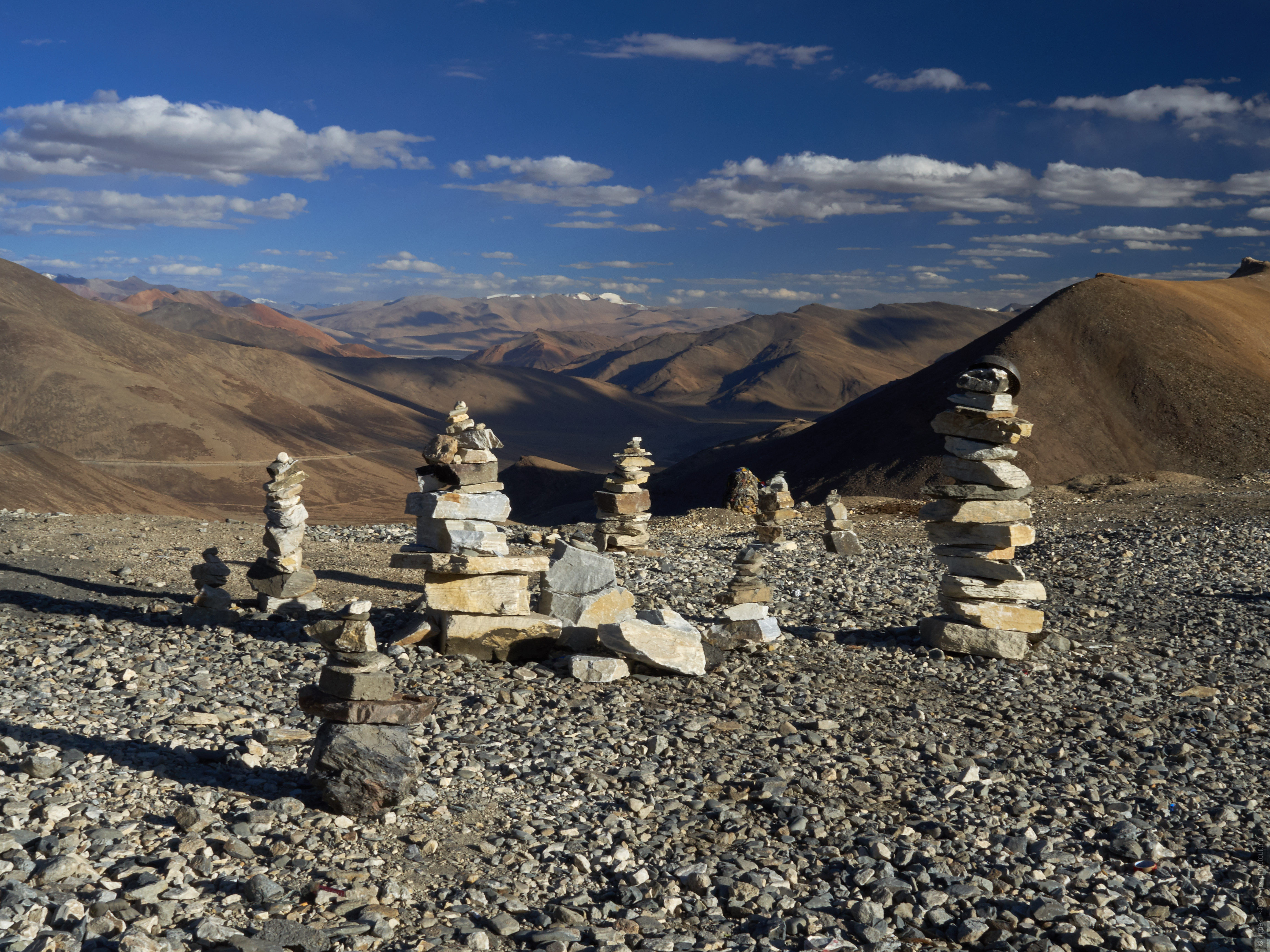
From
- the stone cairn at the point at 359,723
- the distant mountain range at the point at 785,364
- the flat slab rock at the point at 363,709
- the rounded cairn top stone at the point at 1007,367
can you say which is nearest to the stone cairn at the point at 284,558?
the flat slab rock at the point at 363,709

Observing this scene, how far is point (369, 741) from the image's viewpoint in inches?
247

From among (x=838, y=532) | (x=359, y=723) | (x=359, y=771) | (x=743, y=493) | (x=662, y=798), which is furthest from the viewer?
(x=743, y=493)

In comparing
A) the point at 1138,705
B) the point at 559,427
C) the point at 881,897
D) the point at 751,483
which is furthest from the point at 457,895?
the point at 559,427

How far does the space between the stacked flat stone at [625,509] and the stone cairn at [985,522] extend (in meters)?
10.3

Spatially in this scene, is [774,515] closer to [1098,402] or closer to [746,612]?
[746,612]

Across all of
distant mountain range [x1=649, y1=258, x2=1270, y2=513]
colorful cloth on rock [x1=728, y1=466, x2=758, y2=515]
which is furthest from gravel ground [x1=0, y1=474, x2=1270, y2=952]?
distant mountain range [x1=649, y1=258, x2=1270, y2=513]

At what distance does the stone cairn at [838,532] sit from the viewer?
2106cm

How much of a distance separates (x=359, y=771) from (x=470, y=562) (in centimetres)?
443

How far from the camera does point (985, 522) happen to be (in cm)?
1130

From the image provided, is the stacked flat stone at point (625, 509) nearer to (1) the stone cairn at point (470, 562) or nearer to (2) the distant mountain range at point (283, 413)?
(1) the stone cairn at point (470, 562)

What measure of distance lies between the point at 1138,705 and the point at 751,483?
21.3 meters

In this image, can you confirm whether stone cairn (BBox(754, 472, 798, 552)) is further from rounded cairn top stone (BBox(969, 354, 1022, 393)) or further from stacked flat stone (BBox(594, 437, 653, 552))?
rounded cairn top stone (BBox(969, 354, 1022, 393))

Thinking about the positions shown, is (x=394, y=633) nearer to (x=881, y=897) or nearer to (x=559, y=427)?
(x=881, y=897)

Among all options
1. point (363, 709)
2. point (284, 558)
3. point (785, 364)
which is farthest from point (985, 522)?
point (785, 364)
